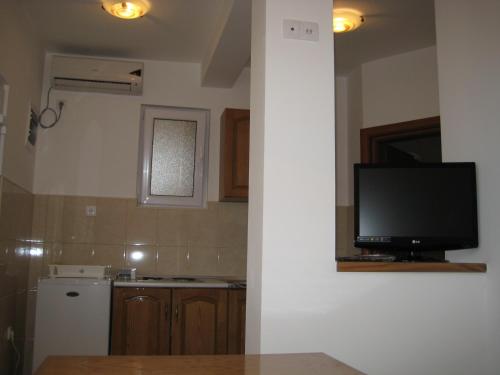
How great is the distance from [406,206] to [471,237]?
0.30 m

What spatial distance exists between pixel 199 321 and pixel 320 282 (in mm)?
1781

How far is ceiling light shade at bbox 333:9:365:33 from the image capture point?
132 inches

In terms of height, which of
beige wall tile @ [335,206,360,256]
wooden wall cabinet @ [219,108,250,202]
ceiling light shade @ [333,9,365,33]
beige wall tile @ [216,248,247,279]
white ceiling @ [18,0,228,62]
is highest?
white ceiling @ [18,0,228,62]

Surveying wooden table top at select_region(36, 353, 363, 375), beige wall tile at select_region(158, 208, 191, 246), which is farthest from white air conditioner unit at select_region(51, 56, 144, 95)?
wooden table top at select_region(36, 353, 363, 375)

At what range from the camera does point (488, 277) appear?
2.08 metres

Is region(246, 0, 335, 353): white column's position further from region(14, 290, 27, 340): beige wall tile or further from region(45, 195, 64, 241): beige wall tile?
region(45, 195, 64, 241): beige wall tile

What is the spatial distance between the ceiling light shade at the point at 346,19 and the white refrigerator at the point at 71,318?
2408 millimetres

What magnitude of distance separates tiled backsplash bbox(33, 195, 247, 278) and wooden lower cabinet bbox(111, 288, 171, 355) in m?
0.57

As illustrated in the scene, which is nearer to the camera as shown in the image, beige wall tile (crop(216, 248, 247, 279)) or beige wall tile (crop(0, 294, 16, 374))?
beige wall tile (crop(0, 294, 16, 374))

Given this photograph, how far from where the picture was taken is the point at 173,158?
429cm

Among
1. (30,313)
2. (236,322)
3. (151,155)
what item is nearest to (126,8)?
(151,155)

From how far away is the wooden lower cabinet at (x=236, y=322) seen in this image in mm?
3539

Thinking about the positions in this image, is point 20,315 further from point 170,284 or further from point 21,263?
point 170,284

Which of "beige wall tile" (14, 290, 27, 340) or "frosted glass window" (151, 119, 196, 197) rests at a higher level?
"frosted glass window" (151, 119, 196, 197)
